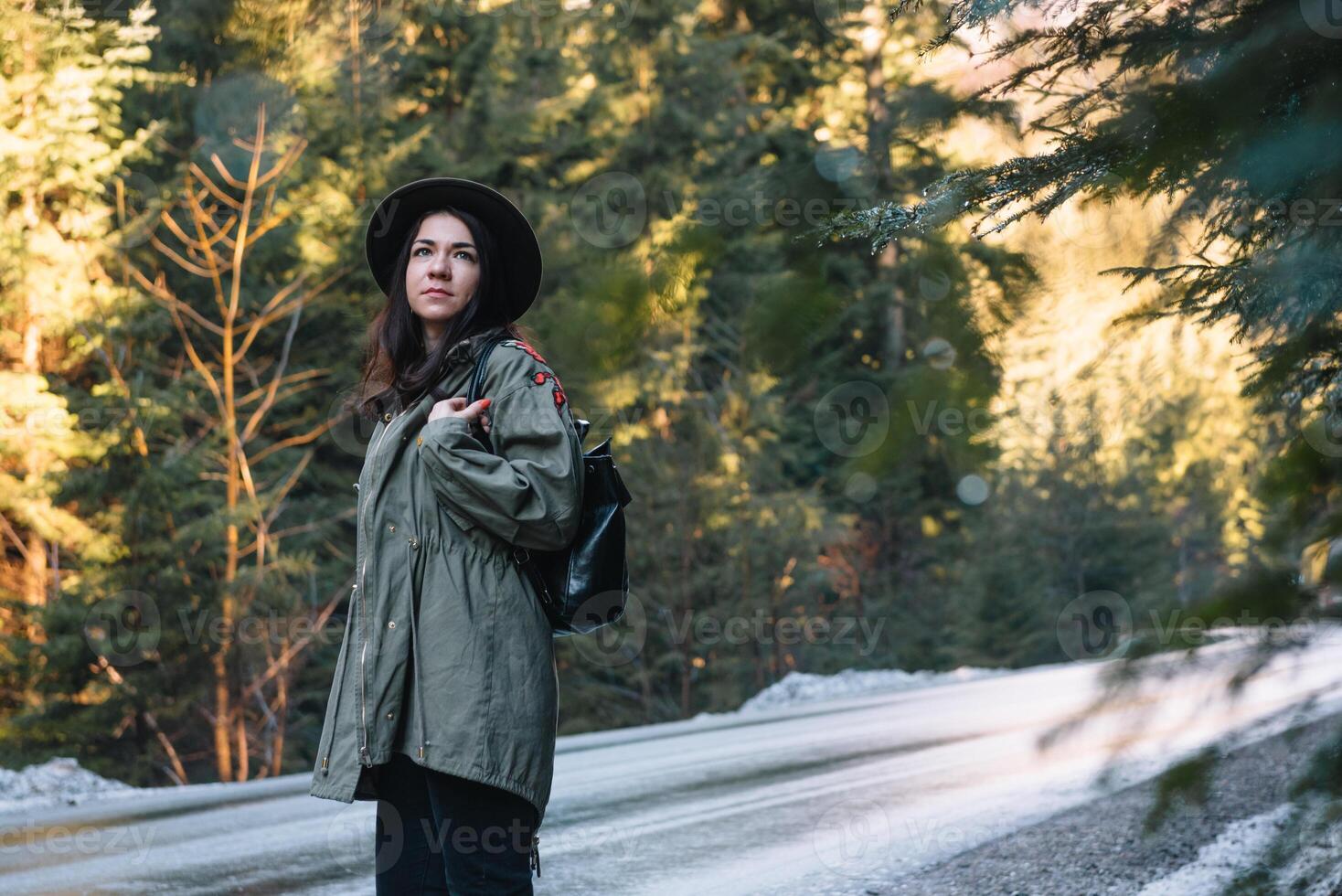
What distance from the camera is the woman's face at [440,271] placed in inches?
109

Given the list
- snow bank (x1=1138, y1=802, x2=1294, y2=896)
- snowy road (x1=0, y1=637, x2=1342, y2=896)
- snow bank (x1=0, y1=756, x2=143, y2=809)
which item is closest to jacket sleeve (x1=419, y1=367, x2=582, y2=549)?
snowy road (x1=0, y1=637, x2=1342, y2=896)

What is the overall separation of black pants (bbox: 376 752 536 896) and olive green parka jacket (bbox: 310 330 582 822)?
48mm

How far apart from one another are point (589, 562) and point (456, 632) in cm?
30

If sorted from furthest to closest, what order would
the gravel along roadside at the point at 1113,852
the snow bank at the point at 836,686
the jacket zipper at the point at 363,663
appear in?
the snow bank at the point at 836,686 < the gravel along roadside at the point at 1113,852 < the jacket zipper at the point at 363,663

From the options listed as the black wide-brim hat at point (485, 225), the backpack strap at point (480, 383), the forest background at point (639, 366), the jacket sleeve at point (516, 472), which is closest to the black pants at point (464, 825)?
the jacket sleeve at point (516, 472)

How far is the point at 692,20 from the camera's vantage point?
3.65 metres

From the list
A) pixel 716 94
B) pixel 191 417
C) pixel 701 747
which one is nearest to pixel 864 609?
pixel 191 417

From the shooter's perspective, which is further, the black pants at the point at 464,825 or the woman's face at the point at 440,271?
the woman's face at the point at 440,271

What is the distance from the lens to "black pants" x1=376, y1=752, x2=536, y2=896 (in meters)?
2.41

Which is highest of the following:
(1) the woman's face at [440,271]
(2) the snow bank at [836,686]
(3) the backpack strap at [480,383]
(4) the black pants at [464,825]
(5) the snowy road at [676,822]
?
(1) the woman's face at [440,271]

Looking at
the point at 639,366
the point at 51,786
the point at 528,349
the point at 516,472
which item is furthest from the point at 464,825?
the point at 51,786

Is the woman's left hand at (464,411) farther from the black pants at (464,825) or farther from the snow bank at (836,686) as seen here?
the snow bank at (836,686)

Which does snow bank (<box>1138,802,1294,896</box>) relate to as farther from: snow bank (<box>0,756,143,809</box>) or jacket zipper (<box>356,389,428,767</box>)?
snow bank (<box>0,756,143,809</box>)

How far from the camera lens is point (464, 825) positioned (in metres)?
2.43
